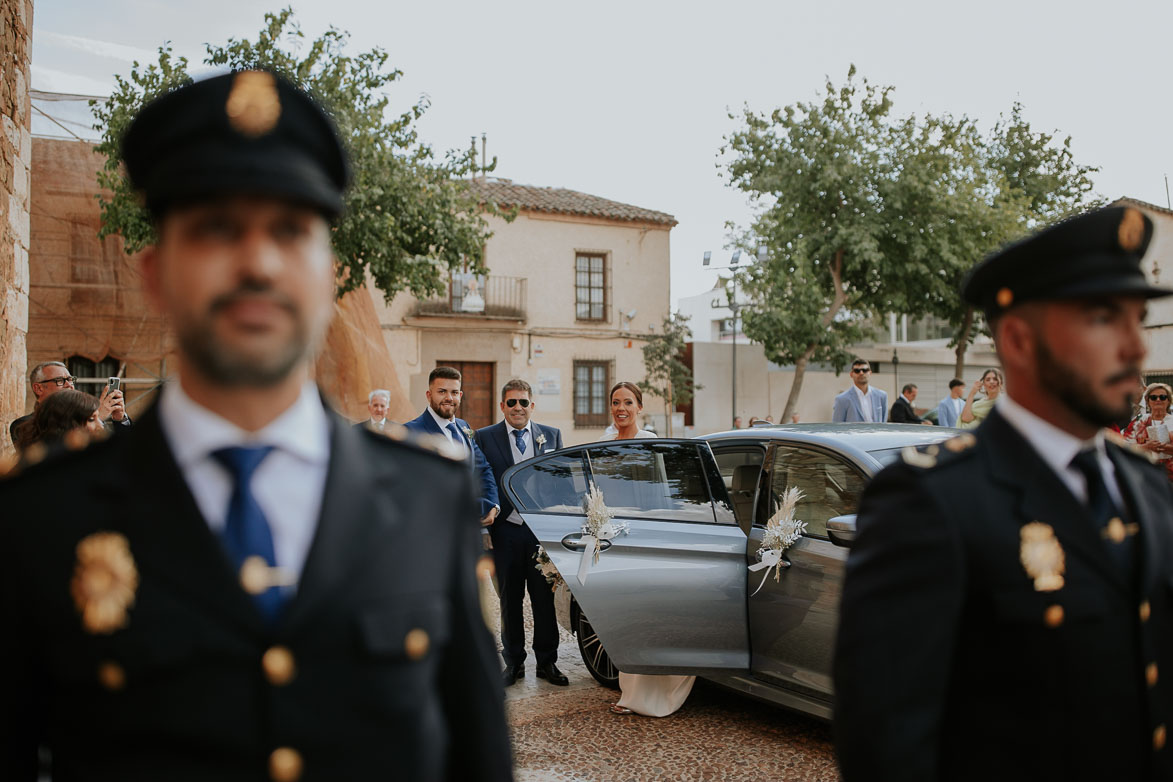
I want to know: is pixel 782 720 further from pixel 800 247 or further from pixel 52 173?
pixel 800 247

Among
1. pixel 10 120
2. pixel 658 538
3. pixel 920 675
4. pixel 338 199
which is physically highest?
pixel 10 120

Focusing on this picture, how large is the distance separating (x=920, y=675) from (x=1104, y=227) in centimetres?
89

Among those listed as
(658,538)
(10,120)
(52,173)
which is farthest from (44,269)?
(658,538)

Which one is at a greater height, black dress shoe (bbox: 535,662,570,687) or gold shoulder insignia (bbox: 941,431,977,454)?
gold shoulder insignia (bbox: 941,431,977,454)

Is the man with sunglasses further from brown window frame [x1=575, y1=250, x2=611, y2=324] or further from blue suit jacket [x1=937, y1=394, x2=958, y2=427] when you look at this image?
brown window frame [x1=575, y1=250, x2=611, y2=324]

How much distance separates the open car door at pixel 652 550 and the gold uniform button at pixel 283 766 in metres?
3.91

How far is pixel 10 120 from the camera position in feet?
20.0

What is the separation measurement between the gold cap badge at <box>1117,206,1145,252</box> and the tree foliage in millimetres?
23003

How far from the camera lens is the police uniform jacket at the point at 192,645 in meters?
1.25

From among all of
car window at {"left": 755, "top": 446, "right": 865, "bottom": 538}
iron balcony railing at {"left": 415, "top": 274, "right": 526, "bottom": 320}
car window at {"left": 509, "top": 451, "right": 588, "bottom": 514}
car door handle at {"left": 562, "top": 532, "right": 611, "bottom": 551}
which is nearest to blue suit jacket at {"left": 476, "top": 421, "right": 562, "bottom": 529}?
car window at {"left": 509, "top": 451, "right": 588, "bottom": 514}

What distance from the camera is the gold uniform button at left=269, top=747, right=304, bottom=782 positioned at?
1260 millimetres

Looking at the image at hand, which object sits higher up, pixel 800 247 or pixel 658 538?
pixel 800 247

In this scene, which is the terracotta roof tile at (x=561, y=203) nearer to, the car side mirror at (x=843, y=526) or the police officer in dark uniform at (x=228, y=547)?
the car side mirror at (x=843, y=526)

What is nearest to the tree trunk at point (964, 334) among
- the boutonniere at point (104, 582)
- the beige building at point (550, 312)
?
the beige building at point (550, 312)
